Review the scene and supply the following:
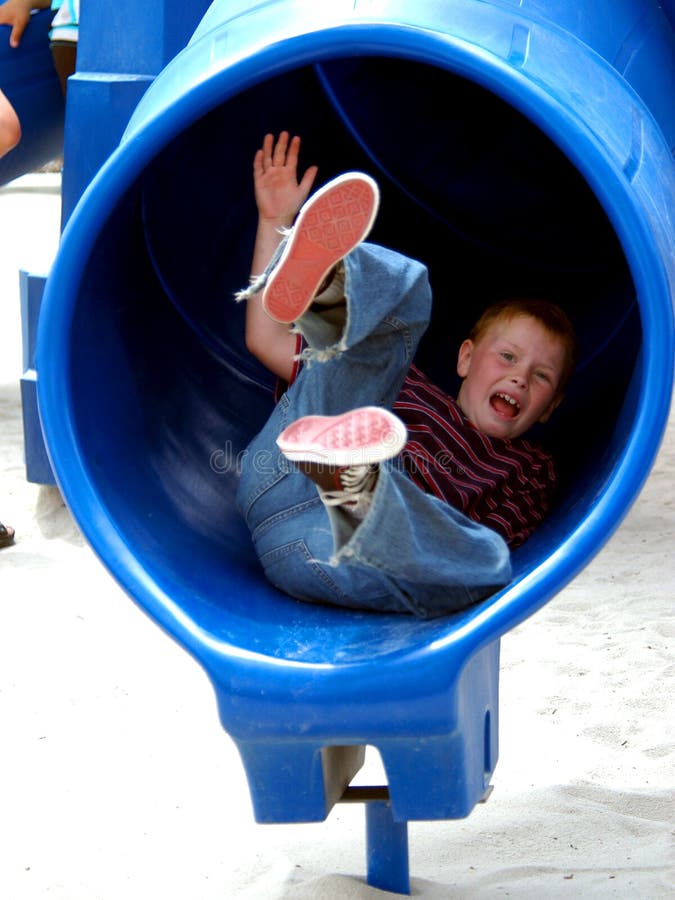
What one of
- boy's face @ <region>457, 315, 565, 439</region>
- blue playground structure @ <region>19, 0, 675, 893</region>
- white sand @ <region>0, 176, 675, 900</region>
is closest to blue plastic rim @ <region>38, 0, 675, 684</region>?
blue playground structure @ <region>19, 0, 675, 893</region>

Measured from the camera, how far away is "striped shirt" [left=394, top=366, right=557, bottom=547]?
1799 mm

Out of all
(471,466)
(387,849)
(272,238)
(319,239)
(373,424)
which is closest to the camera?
(373,424)

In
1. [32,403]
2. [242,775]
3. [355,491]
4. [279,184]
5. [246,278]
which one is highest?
[279,184]

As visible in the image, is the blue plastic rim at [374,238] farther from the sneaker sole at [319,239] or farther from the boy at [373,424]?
the sneaker sole at [319,239]

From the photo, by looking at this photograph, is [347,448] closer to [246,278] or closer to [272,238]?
[272,238]

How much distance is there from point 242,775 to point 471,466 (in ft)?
1.99

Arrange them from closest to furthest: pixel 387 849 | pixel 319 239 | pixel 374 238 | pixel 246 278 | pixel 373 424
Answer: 1. pixel 373 424
2. pixel 319 239
3. pixel 387 849
4. pixel 246 278
5. pixel 374 238

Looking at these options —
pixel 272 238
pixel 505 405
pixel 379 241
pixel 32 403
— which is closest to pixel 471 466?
pixel 505 405

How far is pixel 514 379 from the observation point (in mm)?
1913

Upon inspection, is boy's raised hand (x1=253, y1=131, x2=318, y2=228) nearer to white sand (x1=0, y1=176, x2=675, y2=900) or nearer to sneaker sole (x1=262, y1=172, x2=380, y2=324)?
sneaker sole (x1=262, y1=172, x2=380, y2=324)

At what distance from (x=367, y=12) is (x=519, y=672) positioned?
131cm

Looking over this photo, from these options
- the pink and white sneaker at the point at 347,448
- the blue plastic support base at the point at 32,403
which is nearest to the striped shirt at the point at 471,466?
the pink and white sneaker at the point at 347,448

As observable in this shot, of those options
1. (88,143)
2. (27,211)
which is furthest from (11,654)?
(27,211)

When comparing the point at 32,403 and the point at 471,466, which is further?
the point at 32,403
